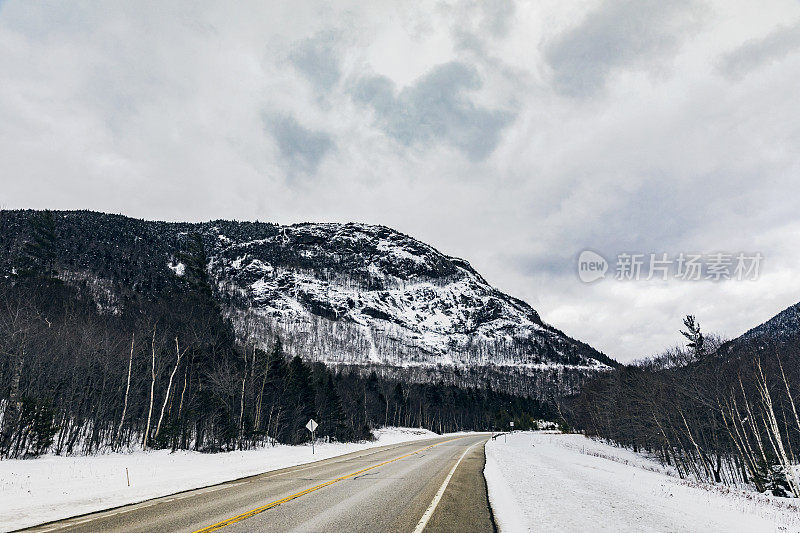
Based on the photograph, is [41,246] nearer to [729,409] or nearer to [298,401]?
[298,401]

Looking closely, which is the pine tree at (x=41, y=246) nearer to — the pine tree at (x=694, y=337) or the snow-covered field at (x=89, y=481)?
the snow-covered field at (x=89, y=481)

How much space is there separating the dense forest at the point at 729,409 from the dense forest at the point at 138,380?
123 ft

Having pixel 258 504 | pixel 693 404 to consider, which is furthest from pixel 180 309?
pixel 693 404

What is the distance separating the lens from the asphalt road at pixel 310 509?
8.44 meters

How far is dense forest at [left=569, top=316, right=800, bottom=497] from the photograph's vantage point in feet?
99.4

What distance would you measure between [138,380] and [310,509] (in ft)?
111

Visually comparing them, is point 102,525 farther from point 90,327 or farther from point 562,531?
point 90,327

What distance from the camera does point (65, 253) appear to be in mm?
195750

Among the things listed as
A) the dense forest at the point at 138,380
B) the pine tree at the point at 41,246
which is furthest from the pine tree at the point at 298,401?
the pine tree at the point at 41,246

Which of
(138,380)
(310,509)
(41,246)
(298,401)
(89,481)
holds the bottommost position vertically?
(89,481)

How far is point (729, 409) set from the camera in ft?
106

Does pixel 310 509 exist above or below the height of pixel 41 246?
below

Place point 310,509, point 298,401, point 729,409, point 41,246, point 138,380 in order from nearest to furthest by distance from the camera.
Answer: point 310,509 → point 729,409 → point 138,380 → point 298,401 → point 41,246

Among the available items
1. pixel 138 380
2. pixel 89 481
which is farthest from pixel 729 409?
pixel 138 380
